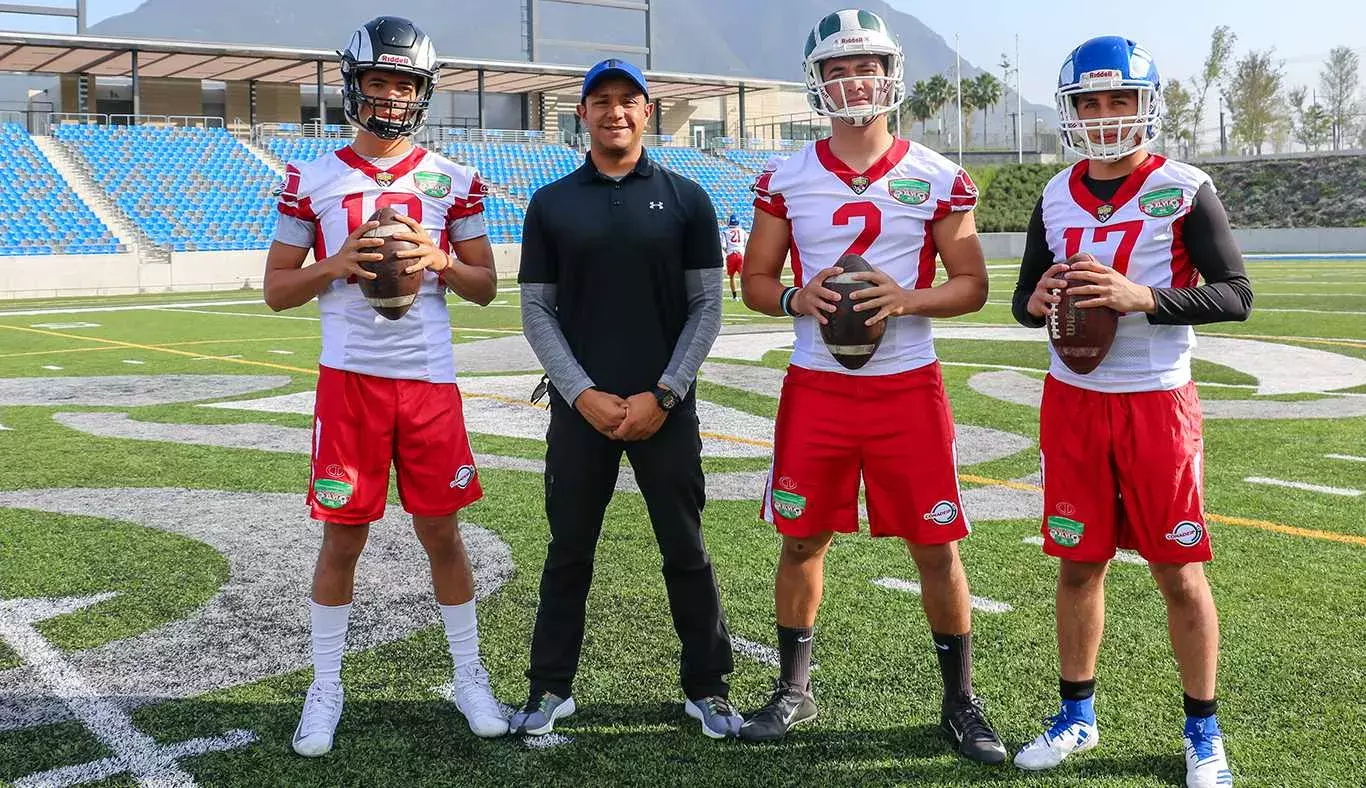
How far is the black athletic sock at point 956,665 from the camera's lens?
3.29m

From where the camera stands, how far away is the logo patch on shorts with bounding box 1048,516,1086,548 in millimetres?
3115

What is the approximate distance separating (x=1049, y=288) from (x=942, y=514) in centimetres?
68

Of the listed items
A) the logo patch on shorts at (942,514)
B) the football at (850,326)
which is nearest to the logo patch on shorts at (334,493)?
the football at (850,326)

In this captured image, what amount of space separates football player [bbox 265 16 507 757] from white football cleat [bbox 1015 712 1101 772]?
145cm

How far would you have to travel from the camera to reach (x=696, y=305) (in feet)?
11.2

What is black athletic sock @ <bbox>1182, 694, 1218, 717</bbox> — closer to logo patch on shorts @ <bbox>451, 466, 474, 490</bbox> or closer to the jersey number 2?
the jersey number 2

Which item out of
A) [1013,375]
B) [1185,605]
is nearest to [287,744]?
[1185,605]

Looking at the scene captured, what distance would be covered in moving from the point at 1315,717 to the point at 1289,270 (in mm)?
26292

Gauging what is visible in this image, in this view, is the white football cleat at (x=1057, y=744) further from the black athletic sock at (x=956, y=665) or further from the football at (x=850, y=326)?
the football at (x=850, y=326)

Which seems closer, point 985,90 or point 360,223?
point 360,223

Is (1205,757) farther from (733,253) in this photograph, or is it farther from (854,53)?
(733,253)

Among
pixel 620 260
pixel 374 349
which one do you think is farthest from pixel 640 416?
pixel 374 349

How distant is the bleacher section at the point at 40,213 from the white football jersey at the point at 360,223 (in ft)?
85.0

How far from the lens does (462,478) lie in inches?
135
